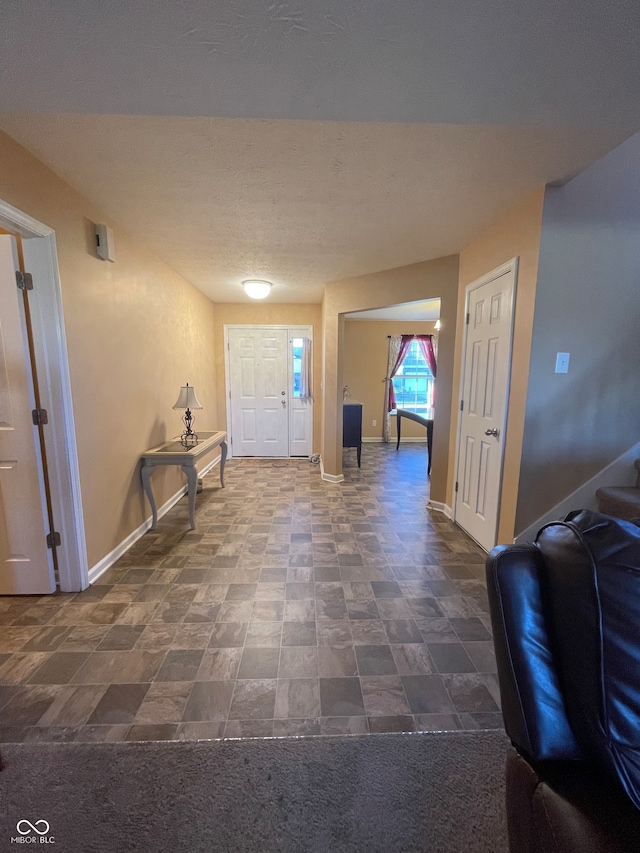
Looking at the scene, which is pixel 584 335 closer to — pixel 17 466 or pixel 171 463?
pixel 171 463

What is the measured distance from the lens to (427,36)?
107cm

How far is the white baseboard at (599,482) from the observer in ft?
7.45

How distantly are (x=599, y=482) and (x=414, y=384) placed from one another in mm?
4893

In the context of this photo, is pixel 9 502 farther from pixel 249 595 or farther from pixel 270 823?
pixel 270 823

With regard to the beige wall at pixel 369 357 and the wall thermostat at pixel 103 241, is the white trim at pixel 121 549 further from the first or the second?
the beige wall at pixel 369 357

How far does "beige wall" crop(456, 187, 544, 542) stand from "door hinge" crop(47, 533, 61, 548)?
289 cm

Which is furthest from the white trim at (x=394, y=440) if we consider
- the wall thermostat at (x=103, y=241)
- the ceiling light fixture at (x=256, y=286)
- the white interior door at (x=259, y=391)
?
the wall thermostat at (x=103, y=241)

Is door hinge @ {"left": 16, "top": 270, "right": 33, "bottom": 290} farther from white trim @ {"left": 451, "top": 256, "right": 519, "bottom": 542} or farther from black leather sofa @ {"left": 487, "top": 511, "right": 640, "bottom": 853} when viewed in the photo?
white trim @ {"left": 451, "top": 256, "right": 519, "bottom": 542}

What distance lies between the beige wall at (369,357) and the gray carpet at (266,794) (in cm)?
584

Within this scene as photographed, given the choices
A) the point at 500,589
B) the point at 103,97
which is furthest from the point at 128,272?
the point at 500,589

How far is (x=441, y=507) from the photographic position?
3404mm

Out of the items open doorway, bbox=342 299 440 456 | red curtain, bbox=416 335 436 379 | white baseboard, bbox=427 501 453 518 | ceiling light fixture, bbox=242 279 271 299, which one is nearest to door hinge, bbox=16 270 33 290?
ceiling light fixture, bbox=242 279 271 299

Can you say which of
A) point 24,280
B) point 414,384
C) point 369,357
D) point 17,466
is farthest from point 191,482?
point 414,384

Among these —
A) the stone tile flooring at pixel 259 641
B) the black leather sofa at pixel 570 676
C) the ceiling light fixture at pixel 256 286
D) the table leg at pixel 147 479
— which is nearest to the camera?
the black leather sofa at pixel 570 676
